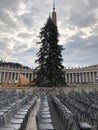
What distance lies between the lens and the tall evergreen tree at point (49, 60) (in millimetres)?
47438

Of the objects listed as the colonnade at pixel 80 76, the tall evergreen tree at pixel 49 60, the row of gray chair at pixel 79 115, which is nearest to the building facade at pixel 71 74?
the colonnade at pixel 80 76


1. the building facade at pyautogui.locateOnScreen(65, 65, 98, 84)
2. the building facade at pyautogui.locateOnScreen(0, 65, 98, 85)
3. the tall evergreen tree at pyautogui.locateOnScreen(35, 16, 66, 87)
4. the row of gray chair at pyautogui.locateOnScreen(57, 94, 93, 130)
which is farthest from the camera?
the building facade at pyautogui.locateOnScreen(65, 65, 98, 84)

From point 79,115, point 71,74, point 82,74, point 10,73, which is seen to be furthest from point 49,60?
point 71,74

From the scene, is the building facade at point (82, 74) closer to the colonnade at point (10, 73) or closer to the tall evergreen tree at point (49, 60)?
the colonnade at point (10, 73)

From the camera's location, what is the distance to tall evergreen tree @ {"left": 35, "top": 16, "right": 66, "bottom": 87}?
1868 inches

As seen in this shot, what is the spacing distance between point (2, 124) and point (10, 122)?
90cm

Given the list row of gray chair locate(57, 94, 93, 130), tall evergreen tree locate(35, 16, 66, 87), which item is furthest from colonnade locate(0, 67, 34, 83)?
row of gray chair locate(57, 94, 93, 130)

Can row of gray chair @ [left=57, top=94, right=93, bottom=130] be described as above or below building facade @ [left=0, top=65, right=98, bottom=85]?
below

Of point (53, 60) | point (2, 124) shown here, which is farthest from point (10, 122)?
point (53, 60)

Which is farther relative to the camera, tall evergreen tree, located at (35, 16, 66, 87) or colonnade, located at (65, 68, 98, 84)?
colonnade, located at (65, 68, 98, 84)

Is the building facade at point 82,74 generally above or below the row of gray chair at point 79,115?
above

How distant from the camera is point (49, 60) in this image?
163 ft

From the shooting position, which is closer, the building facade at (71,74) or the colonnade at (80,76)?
the building facade at (71,74)

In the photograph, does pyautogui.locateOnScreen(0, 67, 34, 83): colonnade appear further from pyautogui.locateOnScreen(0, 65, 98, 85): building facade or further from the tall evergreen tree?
the tall evergreen tree
